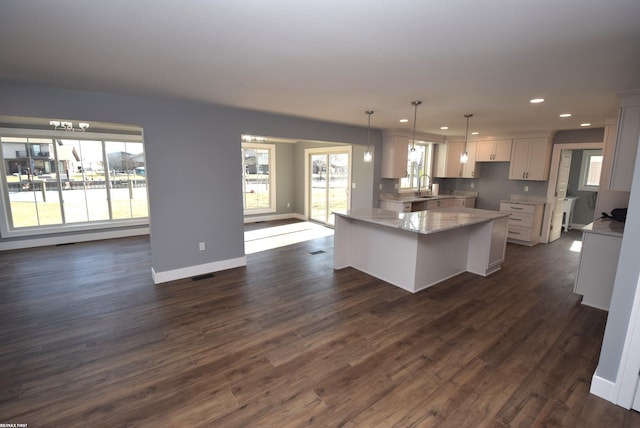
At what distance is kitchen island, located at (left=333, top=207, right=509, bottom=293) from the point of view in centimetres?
373

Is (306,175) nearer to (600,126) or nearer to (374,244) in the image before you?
(374,244)

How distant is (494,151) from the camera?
21.9 ft

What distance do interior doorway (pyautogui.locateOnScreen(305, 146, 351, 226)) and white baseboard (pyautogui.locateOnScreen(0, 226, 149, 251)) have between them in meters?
4.27

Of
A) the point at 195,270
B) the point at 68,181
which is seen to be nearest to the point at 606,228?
the point at 195,270

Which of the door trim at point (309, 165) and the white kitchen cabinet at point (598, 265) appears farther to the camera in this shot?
the door trim at point (309, 165)

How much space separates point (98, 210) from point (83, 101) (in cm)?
414

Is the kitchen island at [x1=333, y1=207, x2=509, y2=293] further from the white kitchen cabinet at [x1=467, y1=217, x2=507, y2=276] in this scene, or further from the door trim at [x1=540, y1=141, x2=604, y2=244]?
the door trim at [x1=540, y1=141, x2=604, y2=244]

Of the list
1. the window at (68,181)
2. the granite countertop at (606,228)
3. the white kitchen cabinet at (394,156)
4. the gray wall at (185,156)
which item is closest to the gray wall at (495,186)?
the white kitchen cabinet at (394,156)

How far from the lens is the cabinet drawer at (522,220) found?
19.5 feet

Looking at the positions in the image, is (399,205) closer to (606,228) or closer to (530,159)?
(530,159)

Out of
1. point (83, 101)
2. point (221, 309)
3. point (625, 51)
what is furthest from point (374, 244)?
point (83, 101)

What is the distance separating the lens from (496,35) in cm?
178

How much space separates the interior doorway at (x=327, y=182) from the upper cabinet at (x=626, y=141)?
15.1ft

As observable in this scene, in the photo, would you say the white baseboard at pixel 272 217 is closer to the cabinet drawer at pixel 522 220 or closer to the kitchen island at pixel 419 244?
the kitchen island at pixel 419 244
